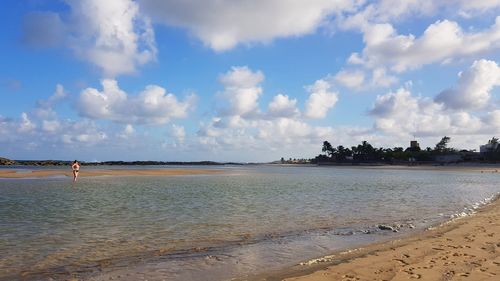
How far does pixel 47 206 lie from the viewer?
2570 cm

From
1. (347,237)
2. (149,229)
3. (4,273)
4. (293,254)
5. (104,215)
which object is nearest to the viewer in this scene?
(4,273)

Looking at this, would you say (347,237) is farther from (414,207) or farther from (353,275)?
(414,207)

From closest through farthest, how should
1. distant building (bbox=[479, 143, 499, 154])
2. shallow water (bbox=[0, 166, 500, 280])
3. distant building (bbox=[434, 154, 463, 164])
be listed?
shallow water (bbox=[0, 166, 500, 280]), distant building (bbox=[479, 143, 499, 154]), distant building (bbox=[434, 154, 463, 164])

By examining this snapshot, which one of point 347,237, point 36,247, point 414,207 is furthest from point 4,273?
point 414,207

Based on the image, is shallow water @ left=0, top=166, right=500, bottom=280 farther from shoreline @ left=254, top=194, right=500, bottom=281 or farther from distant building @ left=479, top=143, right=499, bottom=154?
distant building @ left=479, top=143, right=499, bottom=154

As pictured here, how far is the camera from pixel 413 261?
1095 centimetres

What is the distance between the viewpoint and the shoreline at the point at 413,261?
9.47 meters

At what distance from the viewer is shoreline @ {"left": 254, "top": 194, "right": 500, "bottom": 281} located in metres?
9.47

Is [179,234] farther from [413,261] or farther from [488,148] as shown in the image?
[488,148]

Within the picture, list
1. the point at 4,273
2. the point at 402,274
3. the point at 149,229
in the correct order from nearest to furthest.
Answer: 1. the point at 402,274
2. the point at 4,273
3. the point at 149,229

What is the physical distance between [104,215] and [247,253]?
1144cm

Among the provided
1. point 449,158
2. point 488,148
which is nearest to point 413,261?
point 449,158

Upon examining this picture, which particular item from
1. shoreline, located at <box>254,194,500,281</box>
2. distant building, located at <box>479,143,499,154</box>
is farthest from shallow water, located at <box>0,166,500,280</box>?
distant building, located at <box>479,143,499,154</box>

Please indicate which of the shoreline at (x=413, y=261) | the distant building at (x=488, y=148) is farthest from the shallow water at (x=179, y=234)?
the distant building at (x=488, y=148)
